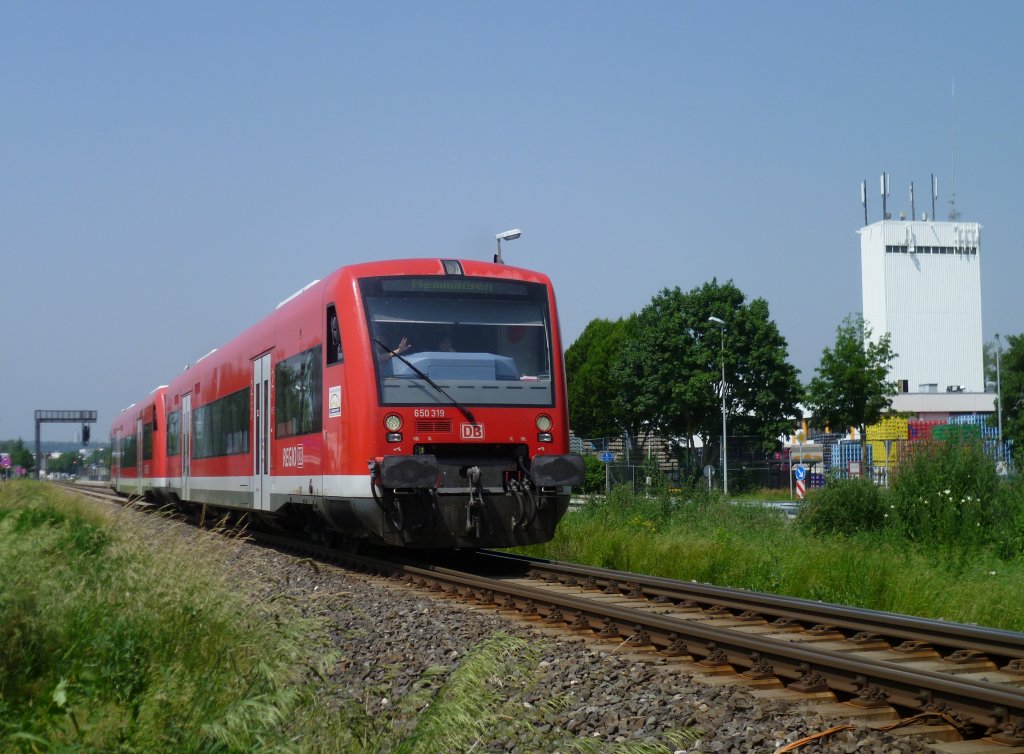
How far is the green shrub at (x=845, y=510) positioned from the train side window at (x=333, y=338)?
7645 millimetres

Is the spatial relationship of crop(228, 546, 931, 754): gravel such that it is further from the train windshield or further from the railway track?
the train windshield

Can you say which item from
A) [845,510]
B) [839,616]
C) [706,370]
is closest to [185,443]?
[845,510]

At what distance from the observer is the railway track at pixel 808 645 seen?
228 inches

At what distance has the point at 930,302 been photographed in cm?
9606

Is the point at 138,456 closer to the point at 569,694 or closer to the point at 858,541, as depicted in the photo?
the point at 858,541

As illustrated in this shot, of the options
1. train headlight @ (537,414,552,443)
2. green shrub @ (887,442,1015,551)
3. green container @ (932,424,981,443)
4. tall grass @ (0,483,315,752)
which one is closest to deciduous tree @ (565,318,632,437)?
green container @ (932,424,981,443)

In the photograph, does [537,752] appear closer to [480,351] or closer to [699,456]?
[480,351]

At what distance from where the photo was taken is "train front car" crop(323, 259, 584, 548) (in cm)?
1222

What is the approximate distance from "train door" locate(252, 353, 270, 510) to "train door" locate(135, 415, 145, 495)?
18.8 meters

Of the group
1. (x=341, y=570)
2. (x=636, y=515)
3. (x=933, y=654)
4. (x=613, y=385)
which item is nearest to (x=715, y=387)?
(x=613, y=385)

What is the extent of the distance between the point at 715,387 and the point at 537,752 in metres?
56.7

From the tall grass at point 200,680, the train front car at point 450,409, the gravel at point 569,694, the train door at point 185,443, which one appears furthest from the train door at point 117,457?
the tall grass at point 200,680

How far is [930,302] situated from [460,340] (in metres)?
90.6

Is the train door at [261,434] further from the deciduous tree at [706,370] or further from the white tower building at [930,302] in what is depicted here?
the white tower building at [930,302]
